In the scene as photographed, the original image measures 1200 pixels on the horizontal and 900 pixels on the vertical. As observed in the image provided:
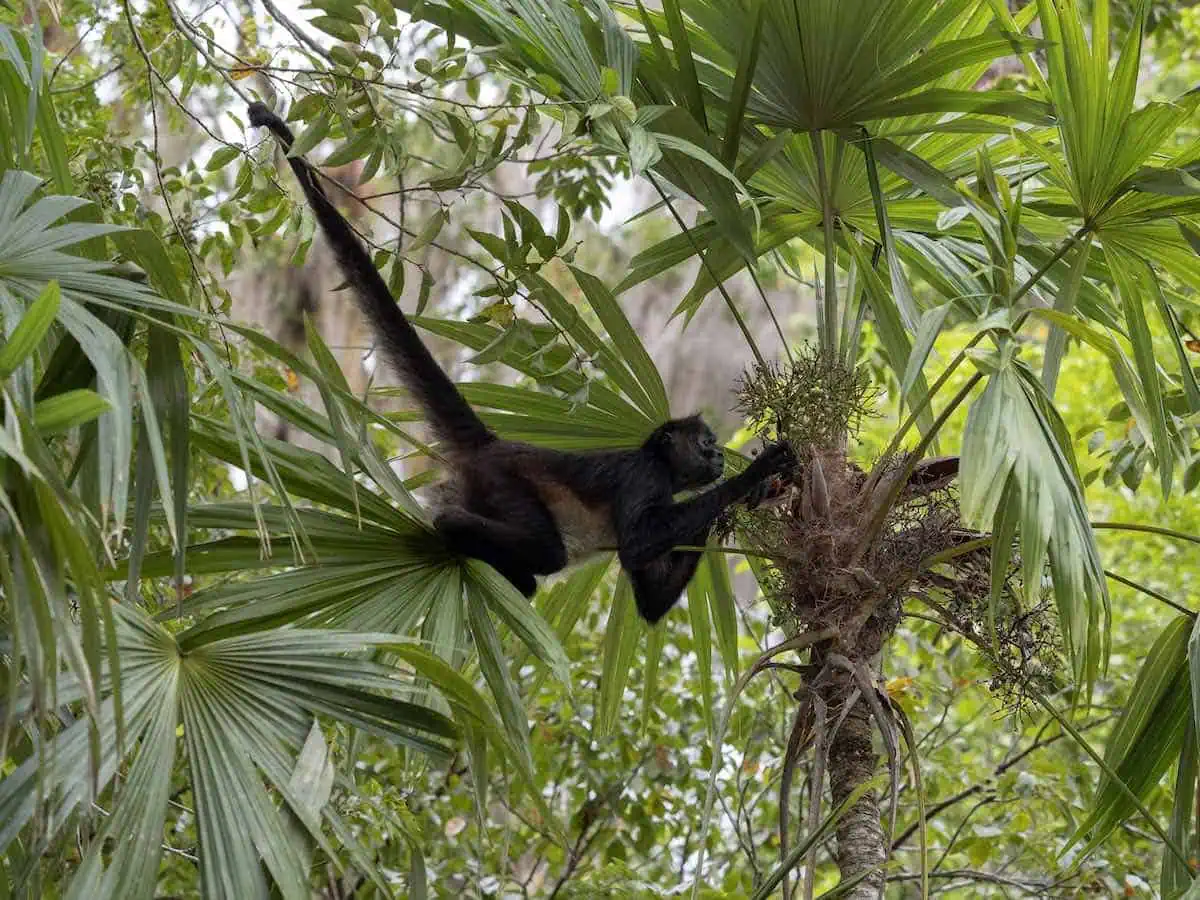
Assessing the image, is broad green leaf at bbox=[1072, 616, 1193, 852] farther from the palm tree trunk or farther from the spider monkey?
the spider monkey

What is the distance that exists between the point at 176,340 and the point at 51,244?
29 centimetres

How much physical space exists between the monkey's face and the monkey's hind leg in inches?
18.1

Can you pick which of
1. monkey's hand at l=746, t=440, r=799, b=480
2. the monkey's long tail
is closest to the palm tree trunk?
monkey's hand at l=746, t=440, r=799, b=480

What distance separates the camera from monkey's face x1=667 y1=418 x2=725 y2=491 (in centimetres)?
418

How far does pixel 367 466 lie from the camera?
272cm

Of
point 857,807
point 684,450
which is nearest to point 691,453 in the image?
point 684,450

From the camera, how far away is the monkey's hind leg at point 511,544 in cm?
352

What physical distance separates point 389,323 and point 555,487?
879 mm

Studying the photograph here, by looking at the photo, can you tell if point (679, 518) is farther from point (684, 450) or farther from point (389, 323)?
point (389, 323)

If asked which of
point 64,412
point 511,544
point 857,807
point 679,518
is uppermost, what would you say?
point 679,518

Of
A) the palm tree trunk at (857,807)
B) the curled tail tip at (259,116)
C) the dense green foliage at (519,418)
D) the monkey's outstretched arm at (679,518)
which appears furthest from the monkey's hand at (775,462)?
the curled tail tip at (259,116)

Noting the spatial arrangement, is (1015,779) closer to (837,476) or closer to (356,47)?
(837,476)

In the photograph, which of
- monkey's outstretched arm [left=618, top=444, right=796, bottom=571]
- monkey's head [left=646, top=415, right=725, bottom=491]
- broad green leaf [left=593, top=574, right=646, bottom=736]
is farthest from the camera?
monkey's head [left=646, top=415, right=725, bottom=491]

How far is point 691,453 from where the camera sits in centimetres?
419
